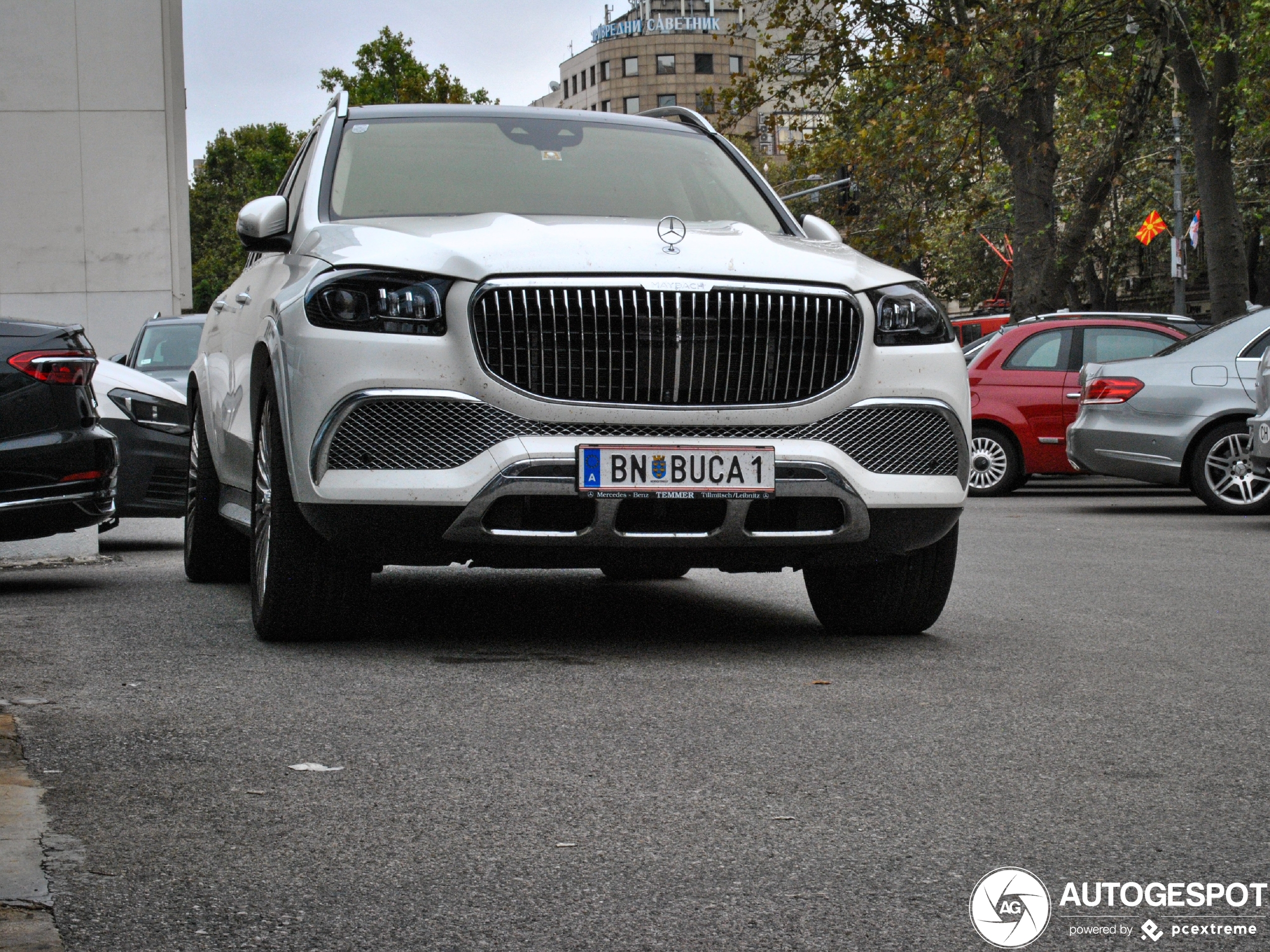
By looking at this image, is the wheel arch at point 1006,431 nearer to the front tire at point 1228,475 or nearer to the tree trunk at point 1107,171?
the front tire at point 1228,475

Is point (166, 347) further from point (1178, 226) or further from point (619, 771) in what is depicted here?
point (1178, 226)

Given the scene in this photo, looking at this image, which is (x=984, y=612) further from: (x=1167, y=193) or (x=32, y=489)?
Result: (x=1167, y=193)

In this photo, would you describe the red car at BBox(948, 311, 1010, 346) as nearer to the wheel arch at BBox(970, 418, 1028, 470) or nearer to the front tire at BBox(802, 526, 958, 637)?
the wheel arch at BBox(970, 418, 1028, 470)

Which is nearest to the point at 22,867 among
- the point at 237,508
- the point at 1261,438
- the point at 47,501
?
the point at 237,508

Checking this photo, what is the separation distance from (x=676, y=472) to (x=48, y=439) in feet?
11.7

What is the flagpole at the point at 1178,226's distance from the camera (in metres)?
41.0

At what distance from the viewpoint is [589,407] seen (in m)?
5.71

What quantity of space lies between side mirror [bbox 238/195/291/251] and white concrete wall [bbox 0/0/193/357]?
3552 centimetres

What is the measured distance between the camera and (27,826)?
3.62 metres

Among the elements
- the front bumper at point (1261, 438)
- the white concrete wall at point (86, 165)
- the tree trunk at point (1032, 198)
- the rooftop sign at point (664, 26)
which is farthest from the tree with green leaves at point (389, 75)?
the rooftop sign at point (664, 26)

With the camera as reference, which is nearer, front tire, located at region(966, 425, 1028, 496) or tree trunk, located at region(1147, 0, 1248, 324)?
front tire, located at region(966, 425, 1028, 496)

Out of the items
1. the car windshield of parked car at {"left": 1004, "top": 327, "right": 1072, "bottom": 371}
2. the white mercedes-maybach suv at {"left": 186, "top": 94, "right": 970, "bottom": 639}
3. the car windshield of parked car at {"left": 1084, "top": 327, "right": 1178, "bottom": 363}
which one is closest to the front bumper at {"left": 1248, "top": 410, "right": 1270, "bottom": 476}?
the car windshield of parked car at {"left": 1084, "top": 327, "right": 1178, "bottom": 363}

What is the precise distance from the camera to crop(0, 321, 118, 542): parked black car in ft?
26.3

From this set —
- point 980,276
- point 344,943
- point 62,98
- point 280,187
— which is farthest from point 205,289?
point 344,943
